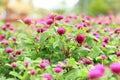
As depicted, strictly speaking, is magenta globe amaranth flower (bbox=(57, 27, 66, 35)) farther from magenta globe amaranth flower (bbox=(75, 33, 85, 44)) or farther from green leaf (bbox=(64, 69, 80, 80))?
green leaf (bbox=(64, 69, 80, 80))

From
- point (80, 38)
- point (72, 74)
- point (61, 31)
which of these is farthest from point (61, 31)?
point (72, 74)

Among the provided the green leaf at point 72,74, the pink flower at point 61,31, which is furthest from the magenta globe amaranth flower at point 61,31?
the green leaf at point 72,74

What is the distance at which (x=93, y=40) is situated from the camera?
2.27 metres

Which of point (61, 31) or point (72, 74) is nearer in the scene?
point (72, 74)

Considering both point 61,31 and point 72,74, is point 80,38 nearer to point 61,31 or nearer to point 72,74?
point 61,31

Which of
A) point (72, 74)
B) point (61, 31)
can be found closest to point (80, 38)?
point (61, 31)

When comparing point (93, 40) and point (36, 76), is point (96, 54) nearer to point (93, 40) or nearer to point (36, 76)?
point (93, 40)

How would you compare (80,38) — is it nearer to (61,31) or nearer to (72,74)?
(61,31)

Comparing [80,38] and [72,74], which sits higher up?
[80,38]

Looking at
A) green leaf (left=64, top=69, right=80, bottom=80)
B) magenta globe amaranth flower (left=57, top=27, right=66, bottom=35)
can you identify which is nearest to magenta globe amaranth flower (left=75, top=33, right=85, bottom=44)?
magenta globe amaranth flower (left=57, top=27, right=66, bottom=35)

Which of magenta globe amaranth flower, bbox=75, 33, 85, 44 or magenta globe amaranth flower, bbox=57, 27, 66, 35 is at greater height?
magenta globe amaranth flower, bbox=57, 27, 66, 35

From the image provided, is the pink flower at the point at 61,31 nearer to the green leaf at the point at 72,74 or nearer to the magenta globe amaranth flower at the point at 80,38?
the magenta globe amaranth flower at the point at 80,38

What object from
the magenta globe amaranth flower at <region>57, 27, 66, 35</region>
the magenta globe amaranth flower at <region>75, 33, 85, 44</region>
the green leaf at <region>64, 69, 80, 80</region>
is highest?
the magenta globe amaranth flower at <region>57, 27, 66, 35</region>

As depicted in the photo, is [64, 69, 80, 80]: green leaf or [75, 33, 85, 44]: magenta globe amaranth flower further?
[75, 33, 85, 44]: magenta globe amaranth flower
